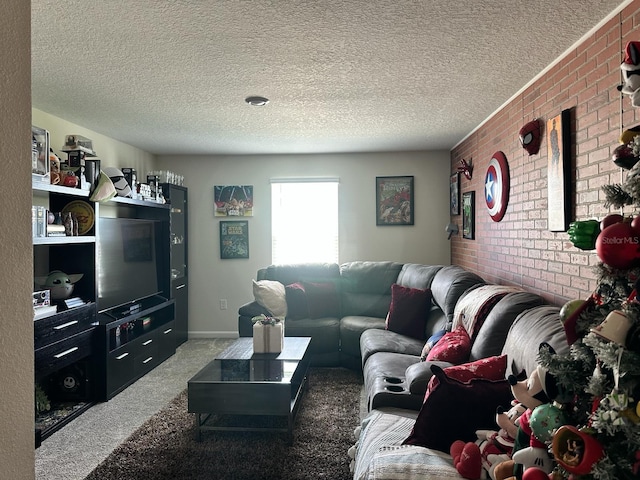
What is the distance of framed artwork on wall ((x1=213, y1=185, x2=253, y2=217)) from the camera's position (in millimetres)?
6070

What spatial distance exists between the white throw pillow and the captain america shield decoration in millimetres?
2267

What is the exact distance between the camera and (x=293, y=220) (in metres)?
6.07

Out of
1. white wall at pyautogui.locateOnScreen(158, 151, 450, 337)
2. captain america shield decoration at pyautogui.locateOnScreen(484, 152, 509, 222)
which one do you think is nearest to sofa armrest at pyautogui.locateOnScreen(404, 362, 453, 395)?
captain america shield decoration at pyautogui.locateOnScreen(484, 152, 509, 222)

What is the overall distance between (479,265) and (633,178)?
136 inches

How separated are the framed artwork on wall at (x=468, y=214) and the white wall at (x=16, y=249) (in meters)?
4.25

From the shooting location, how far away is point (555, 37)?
247 cm

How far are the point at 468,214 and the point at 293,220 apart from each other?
227cm

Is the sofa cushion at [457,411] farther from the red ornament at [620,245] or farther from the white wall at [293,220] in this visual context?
the white wall at [293,220]

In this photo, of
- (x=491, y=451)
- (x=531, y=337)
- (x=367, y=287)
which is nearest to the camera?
(x=491, y=451)

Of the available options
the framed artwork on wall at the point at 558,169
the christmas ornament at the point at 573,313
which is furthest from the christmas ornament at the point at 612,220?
the framed artwork on wall at the point at 558,169

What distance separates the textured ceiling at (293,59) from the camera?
2186mm

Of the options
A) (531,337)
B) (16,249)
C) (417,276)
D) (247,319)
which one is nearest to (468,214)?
(417,276)

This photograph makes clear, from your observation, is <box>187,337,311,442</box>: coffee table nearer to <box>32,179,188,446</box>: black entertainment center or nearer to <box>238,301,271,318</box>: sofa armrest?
<box>32,179,188,446</box>: black entertainment center

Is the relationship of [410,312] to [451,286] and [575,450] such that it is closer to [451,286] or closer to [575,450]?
[451,286]
